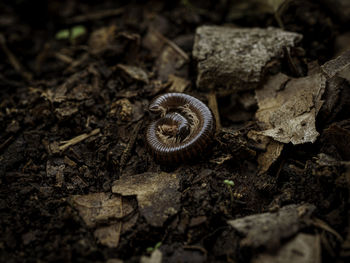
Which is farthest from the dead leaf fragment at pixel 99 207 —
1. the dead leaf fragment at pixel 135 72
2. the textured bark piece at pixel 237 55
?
the textured bark piece at pixel 237 55

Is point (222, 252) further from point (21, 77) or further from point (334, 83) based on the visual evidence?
point (21, 77)

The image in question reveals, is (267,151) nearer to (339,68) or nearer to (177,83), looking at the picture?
(339,68)

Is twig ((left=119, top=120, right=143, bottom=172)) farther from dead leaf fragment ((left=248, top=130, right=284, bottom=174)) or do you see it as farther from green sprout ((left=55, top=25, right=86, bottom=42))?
green sprout ((left=55, top=25, right=86, bottom=42))

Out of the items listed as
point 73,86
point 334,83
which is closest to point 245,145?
point 334,83

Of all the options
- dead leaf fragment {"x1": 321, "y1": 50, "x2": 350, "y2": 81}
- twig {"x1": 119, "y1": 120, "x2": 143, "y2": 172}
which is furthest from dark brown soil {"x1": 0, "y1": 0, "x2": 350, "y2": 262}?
dead leaf fragment {"x1": 321, "y1": 50, "x2": 350, "y2": 81}

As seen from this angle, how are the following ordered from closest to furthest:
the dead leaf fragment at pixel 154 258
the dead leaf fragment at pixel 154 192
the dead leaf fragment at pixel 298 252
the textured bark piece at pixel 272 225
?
the dead leaf fragment at pixel 298 252, the textured bark piece at pixel 272 225, the dead leaf fragment at pixel 154 258, the dead leaf fragment at pixel 154 192

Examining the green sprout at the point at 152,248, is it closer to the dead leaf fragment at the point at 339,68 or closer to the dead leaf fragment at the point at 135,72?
the dead leaf fragment at the point at 135,72
